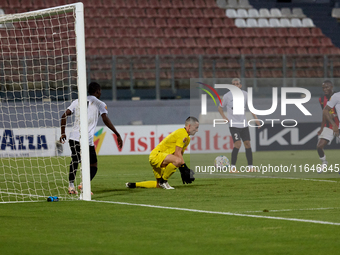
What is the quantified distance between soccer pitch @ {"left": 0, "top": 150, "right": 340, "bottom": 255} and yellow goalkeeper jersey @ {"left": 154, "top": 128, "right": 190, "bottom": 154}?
75 cm

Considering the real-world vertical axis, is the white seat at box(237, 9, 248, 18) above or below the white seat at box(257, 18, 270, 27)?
above

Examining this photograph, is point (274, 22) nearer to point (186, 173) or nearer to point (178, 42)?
point (178, 42)

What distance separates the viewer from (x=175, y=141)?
396 inches

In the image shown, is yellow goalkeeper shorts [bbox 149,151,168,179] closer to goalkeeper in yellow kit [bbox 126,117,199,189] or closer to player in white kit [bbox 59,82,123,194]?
goalkeeper in yellow kit [bbox 126,117,199,189]

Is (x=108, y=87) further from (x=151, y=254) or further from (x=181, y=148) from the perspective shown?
(x=151, y=254)

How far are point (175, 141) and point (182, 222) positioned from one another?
4.00 m

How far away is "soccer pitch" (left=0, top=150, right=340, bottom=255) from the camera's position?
482 centimetres

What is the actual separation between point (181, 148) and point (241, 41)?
675 inches

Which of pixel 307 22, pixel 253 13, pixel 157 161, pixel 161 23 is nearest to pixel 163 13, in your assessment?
pixel 161 23

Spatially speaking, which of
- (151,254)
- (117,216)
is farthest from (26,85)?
(151,254)

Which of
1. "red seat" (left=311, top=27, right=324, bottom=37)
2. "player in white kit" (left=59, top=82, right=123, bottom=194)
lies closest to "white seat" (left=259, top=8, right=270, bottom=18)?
"red seat" (left=311, top=27, right=324, bottom=37)

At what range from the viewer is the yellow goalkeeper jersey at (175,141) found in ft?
32.4

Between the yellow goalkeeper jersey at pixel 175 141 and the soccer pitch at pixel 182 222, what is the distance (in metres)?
0.75

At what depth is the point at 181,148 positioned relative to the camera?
32.6 ft
